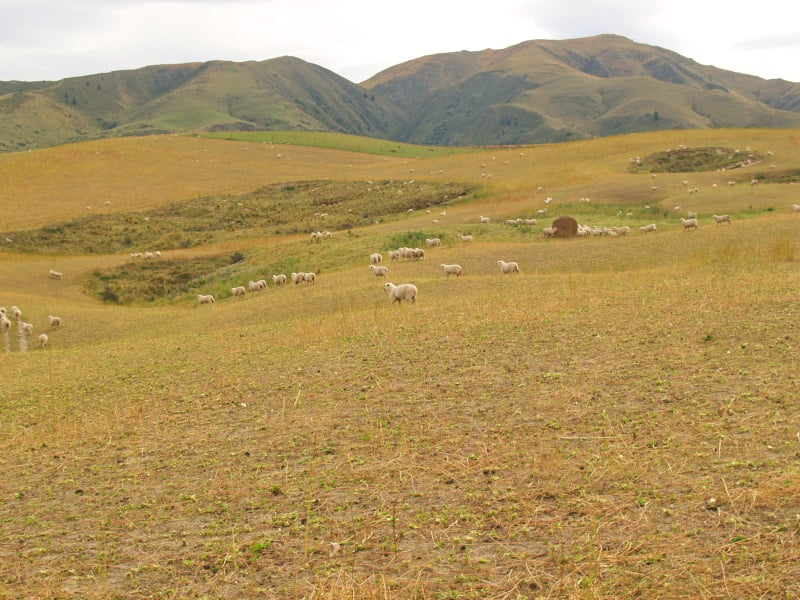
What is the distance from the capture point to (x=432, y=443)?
10.1 metres

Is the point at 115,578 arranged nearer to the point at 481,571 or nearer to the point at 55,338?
the point at 481,571

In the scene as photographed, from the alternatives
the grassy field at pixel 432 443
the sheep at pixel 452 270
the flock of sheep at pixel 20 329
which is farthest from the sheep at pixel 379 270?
the flock of sheep at pixel 20 329

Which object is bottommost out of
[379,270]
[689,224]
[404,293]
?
[404,293]

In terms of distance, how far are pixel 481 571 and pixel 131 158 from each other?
93.4 meters

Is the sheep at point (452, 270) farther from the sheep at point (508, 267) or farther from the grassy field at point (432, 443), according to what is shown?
the sheep at point (508, 267)

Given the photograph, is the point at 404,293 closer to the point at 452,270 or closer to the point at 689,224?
the point at 452,270

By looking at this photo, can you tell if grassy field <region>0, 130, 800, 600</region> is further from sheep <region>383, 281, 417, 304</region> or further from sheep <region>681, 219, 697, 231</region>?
sheep <region>681, 219, 697, 231</region>

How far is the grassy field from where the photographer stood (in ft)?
22.0

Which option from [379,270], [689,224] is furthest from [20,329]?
[689,224]

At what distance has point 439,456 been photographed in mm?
9562

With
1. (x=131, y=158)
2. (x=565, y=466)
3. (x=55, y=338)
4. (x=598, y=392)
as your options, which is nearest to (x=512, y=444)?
(x=565, y=466)

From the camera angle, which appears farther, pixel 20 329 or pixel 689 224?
pixel 689 224

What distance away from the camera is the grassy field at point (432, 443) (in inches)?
265

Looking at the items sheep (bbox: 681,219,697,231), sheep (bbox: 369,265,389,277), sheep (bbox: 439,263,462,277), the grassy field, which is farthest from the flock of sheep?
sheep (bbox: 681,219,697,231)
